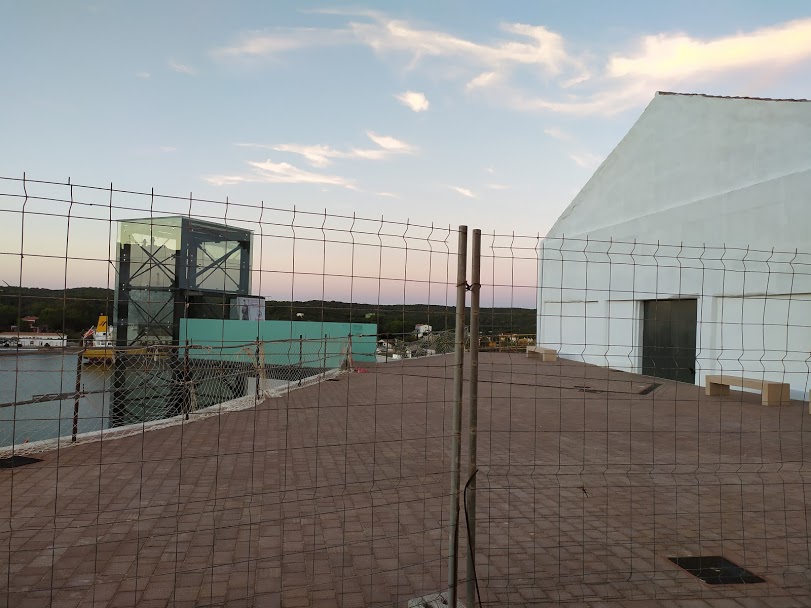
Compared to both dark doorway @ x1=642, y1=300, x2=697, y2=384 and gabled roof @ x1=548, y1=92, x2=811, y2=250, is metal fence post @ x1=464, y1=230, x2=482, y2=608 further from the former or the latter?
dark doorway @ x1=642, y1=300, x2=697, y2=384

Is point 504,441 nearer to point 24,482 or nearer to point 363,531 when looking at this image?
point 363,531

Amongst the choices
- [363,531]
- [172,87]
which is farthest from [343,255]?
[172,87]

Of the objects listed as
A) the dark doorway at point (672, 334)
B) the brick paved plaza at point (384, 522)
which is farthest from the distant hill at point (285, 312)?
the dark doorway at point (672, 334)

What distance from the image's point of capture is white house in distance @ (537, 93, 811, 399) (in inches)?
550

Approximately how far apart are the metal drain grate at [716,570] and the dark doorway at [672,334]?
1342 centimetres

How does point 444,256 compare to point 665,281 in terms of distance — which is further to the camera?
point 665,281

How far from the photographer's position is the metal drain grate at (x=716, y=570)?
392 cm

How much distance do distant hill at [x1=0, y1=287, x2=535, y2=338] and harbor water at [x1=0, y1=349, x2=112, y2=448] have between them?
21 cm

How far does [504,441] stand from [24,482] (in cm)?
625

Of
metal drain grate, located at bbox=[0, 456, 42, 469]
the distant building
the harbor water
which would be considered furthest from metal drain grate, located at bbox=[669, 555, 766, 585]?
metal drain grate, located at bbox=[0, 456, 42, 469]

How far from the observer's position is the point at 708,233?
1675 centimetres

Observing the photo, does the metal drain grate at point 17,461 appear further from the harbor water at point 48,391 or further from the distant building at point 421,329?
the distant building at point 421,329

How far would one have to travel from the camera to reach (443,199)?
6145 millimetres

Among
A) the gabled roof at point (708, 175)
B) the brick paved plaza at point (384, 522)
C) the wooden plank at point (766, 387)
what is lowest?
the brick paved plaza at point (384, 522)
